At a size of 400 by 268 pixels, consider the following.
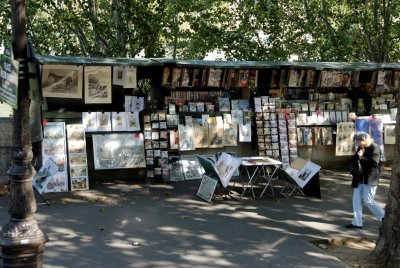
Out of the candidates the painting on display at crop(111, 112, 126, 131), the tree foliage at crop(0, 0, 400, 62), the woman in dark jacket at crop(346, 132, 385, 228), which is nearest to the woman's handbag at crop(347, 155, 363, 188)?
the woman in dark jacket at crop(346, 132, 385, 228)

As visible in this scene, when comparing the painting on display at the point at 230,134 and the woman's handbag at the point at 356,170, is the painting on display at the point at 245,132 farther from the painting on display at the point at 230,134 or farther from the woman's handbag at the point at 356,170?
the woman's handbag at the point at 356,170

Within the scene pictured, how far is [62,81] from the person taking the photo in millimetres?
10289

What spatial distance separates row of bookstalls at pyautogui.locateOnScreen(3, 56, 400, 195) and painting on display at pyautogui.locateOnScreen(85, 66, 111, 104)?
0.07 feet

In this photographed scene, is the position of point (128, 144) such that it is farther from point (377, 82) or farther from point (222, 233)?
point (377, 82)

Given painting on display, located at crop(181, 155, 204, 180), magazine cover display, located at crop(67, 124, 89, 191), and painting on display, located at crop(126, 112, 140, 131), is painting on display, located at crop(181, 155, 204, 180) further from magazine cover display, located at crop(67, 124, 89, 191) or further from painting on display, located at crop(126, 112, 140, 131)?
magazine cover display, located at crop(67, 124, 89, 191)

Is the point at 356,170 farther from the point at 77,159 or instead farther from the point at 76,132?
the point at 76,132

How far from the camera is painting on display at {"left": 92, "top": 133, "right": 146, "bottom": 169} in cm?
1061

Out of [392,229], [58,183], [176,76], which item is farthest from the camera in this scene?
[176,76]

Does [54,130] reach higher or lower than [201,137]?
higher

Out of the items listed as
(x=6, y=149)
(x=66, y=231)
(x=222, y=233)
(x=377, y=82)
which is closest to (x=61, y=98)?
(x=6, y=149)

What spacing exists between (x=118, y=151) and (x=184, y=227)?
3440 millimetres

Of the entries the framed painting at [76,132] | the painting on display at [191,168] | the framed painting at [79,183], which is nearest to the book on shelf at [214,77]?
the painting on display at [191,168]

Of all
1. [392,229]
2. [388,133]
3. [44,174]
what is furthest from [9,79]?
[388,133]

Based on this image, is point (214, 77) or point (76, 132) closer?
point (76, 132)
